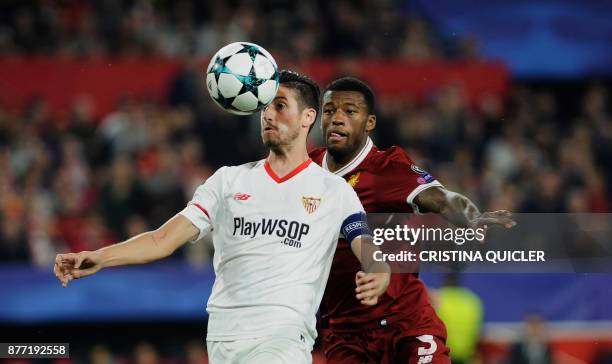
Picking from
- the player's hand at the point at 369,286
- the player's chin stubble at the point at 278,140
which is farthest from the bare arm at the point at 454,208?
the player's hand at the point at 369,286

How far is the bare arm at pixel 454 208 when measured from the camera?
19.2 feet

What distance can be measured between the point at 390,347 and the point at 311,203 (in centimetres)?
128

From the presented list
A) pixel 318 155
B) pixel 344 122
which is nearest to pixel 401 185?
pixel 344 122

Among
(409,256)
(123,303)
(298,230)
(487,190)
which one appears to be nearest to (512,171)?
(487,190)

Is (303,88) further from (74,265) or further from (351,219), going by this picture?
(74,265)

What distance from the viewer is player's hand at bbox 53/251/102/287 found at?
15.3ft

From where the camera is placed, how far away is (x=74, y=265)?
15.4ft

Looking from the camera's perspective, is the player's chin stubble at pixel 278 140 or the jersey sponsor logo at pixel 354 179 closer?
the player's chin stubble at pixel 278 140

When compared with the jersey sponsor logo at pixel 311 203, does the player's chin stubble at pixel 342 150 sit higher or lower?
higher

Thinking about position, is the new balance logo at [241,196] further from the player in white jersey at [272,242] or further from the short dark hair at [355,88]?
the short dark hair at [355,88]

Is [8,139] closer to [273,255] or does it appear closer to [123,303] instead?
[123,303]

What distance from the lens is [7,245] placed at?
35.5 ft

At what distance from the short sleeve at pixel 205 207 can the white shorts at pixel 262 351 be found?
0.60 metres

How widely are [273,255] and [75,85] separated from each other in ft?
29.2
